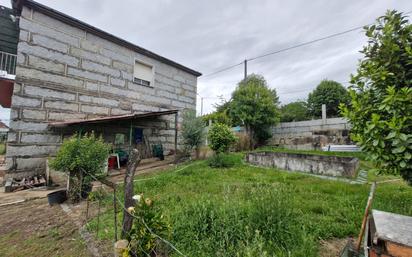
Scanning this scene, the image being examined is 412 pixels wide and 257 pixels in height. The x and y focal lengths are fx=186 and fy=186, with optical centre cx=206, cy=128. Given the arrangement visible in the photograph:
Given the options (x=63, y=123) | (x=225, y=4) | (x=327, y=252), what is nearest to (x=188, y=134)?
(x=63, y=123)

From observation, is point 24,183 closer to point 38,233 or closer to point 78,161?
point 78,161

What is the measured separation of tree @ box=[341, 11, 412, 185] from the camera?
158 cm

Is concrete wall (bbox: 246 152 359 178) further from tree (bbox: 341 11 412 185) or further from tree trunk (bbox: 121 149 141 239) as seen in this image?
tree trunk (bbox: 121 149 141 239)

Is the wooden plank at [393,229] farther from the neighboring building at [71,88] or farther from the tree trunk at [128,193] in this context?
the neighboring building at [71,88]

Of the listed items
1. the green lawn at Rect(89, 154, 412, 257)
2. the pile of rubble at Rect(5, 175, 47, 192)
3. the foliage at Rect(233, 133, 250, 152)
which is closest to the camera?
the green lawn at Rect(89, 154, 412, 257)

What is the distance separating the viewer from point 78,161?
4.04 m

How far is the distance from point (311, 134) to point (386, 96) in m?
10.2

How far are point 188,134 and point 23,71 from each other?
20.5 feet

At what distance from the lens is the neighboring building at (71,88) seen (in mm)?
5941

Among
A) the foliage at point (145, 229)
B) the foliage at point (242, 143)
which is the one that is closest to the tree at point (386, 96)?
the foliage at point (145, 229)

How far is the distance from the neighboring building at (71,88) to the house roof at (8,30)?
13.5 inches

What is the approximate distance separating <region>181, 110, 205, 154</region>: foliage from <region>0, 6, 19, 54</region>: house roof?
7232 millimetres

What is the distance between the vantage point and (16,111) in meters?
5.82

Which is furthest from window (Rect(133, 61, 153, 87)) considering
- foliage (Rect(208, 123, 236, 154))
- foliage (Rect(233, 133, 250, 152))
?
foliage (Rect(233, 133, 250, 152))
